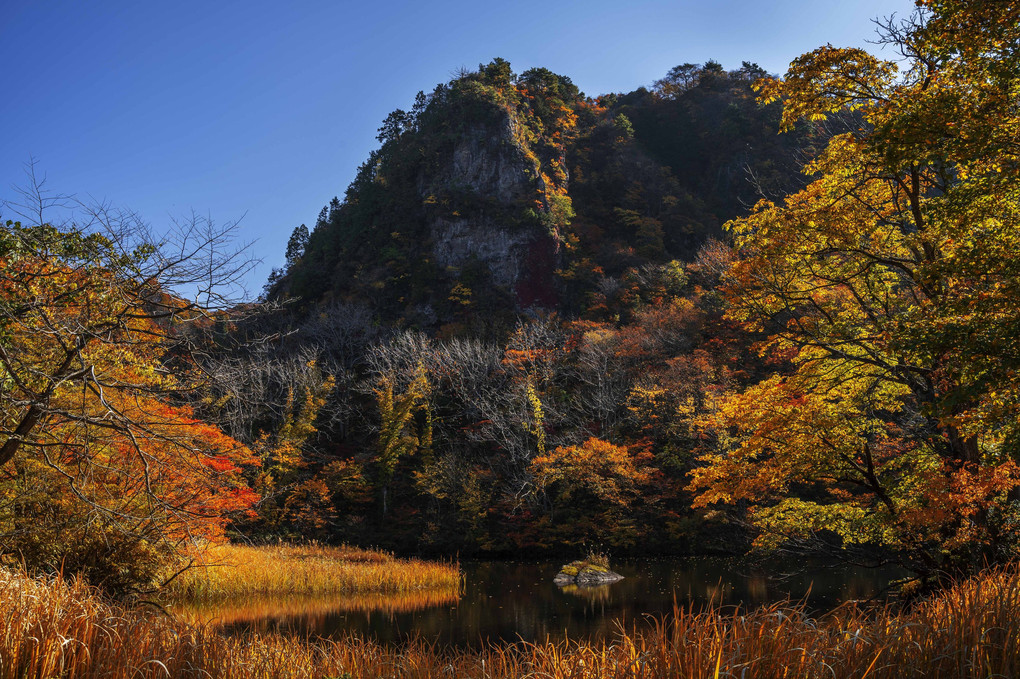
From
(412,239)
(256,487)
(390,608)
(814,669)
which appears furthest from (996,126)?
(412,239)

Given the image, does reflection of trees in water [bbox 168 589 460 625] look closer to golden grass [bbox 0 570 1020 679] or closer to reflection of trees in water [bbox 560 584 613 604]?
reflection of trees in water [bbox 560 584 613 604]

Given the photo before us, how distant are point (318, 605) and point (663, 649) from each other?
15.0 metres

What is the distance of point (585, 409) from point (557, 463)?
5026mm

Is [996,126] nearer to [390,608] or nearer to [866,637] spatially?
[866,637]

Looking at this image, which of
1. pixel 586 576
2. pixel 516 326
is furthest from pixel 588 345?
pixel 586 576

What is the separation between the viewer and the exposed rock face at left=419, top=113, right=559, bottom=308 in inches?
1802

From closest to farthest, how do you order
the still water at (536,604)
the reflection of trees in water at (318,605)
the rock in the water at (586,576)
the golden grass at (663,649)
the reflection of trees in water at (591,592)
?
the golden grass at (663,649), the still water at (536,604), the reflection of trees in water at (318,605), the reflection of trees in water at (591,592), the rock in the water at (586,576)

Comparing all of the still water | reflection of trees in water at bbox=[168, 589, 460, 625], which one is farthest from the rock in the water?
reflection of trees in water at bbox=[168, 589, 460, 625]

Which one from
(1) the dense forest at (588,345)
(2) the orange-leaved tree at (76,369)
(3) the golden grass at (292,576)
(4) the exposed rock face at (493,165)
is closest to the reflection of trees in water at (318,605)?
(3) the golden grass at (292,576)

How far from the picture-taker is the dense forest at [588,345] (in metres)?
6.68

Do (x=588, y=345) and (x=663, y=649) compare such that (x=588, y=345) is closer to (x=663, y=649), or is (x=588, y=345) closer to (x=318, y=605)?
(x=318, y=605)

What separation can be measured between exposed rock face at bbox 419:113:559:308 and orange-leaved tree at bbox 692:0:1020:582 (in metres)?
34.0

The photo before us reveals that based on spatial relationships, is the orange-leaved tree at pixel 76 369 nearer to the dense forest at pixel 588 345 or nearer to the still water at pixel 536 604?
the dense forest at pixel 588 345

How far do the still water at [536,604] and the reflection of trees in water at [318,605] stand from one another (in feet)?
0.09
